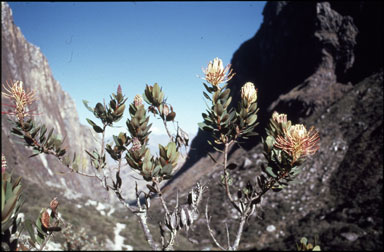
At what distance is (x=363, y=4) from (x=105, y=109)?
3520 cm

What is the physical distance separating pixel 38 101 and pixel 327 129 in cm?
3038

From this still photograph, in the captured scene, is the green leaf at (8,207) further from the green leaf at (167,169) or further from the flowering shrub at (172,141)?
the green leaf at (167,169)

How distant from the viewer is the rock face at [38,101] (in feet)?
97.9

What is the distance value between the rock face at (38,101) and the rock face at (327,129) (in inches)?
789

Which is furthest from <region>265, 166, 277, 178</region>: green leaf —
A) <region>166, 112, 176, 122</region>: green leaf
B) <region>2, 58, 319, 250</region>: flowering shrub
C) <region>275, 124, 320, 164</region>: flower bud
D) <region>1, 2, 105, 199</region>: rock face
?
<region>1, 2, 105, 199</region>: rock face

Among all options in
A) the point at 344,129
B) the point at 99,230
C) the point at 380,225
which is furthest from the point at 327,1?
the point at 99,230

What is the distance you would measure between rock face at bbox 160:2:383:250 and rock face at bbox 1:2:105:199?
20047mm

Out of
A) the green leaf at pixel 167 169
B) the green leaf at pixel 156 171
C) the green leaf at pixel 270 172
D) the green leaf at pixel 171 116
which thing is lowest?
the green leaf at pixel 270 172

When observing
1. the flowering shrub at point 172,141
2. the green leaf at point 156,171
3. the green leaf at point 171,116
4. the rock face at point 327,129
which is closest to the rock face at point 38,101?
the rock face at point 327,129

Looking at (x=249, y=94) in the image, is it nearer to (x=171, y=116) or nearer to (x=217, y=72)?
(x=217, y=72)

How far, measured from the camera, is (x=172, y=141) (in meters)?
1.47

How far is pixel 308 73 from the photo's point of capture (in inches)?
1219

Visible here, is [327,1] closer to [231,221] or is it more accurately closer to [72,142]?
[231,221]

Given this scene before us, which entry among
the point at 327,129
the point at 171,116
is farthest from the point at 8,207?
the point at 327,129
